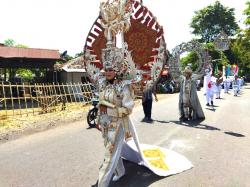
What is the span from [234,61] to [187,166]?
51.6m

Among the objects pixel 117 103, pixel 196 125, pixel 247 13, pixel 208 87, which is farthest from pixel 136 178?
pixel 247 13

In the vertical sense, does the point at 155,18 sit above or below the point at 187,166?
above

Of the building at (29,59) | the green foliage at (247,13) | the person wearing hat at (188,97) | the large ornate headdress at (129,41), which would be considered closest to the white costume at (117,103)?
the large ornate headdress at (129,41)

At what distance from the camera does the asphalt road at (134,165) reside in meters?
5.44

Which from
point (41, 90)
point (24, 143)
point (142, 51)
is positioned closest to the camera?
point (142, 51)

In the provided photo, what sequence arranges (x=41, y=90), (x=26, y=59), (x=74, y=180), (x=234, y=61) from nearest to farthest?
(x=74, y=180) < (x=41, y=90) < (x=26, y=59) < (x=234, y=61)

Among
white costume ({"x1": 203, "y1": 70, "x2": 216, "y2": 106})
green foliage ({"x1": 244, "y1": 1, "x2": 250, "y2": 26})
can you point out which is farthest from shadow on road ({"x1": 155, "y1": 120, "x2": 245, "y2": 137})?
green foliage ({"x1": 244, "y1": 1, "x2": 250, "y2": 26})

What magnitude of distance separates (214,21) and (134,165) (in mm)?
54678

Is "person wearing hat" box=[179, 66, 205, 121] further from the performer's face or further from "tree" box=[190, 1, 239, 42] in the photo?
"tree" box=[190, 1, 239, 42]

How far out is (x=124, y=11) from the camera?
567 centimetres

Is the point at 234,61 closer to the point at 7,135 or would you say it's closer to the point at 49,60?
the point at 49,60

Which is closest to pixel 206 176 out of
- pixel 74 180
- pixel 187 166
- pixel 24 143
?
pixel 187 166

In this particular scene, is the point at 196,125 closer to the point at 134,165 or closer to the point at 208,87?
the point at 134,165

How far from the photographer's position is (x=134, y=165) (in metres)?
6.11
